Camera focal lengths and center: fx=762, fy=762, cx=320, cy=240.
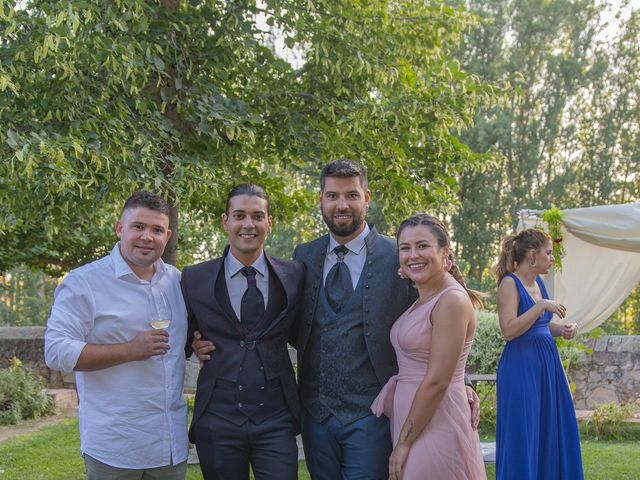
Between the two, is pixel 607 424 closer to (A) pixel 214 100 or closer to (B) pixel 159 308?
(A) pixel 214 100

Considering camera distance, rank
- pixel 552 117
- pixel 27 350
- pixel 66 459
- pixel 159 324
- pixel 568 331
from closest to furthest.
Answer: pixel 159 324
pixel 568 331
pixel 66 459
pixel 27 350
pixel 552 117

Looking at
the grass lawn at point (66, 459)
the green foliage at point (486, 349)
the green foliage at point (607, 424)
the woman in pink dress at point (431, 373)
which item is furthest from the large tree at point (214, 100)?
the green foliage at point (486, 349)

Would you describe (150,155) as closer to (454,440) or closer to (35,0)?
(35,0)

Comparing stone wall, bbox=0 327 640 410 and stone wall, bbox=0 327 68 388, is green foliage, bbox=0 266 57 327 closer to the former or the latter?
stone wall, bbox=0 327 68 388

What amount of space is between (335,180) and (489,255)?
22.2 metres

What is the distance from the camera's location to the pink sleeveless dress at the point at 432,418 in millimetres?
3188

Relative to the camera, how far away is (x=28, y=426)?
30.7 ft

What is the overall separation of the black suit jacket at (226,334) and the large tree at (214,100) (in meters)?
1.55

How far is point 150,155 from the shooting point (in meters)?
5.57

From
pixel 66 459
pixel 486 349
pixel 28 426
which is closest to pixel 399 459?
pixel 66 459

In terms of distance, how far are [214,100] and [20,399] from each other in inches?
226

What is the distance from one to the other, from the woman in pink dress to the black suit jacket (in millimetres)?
498

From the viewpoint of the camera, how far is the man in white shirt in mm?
3244

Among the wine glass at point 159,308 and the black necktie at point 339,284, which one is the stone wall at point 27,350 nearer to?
the wine glass at point 159,308
